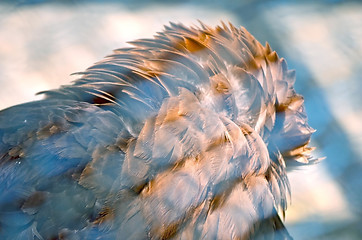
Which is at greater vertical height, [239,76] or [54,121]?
[54,121]

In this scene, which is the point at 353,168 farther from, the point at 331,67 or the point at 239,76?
the point at 239,76

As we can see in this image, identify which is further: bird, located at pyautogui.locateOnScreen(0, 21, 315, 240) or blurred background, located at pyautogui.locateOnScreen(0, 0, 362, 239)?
blurred background, located at pyautogui.locateOnScreen(0, 0, 362, 239)

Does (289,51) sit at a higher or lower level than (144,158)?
lower

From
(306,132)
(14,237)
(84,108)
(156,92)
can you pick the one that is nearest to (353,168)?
(306,132)

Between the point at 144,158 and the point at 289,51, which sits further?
the point at 289,51

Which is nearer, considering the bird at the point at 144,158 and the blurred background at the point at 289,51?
the bird at the point at 144,158
